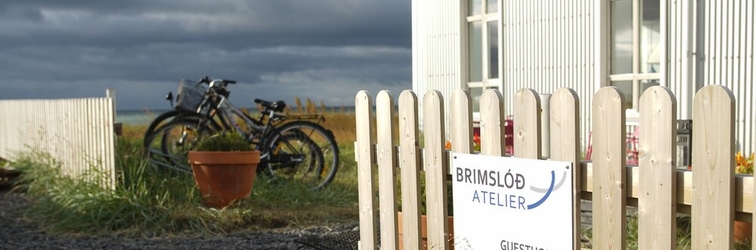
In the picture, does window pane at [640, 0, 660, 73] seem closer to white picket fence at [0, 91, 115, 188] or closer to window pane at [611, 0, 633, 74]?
window pane at [611, 0, 633, 74]

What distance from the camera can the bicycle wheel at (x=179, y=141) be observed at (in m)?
8.67

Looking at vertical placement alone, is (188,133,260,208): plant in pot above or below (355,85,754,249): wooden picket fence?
below

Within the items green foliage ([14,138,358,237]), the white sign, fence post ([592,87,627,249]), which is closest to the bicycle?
green foliage ([14,138,358,237])

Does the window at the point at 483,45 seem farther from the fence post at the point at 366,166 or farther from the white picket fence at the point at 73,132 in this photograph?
the fence post at the point at 366,166

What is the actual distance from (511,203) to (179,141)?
6.24m

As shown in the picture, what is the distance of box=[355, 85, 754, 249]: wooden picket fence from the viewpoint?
2637 millimetres

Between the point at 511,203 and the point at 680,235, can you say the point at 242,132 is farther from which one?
the point at 511,203

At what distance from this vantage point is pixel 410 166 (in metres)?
3.93

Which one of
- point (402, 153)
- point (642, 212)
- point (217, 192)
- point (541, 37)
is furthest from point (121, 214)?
point (642, 212)

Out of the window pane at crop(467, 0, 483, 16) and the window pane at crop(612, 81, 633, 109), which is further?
A: the window pane at crop(467, 0, 483, 16)

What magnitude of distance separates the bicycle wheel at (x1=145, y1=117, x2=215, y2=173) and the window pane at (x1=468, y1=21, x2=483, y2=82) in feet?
10.2

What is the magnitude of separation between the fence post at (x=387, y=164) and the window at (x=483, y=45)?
5530 millimetres

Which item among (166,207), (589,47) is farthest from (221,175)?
(589,47)

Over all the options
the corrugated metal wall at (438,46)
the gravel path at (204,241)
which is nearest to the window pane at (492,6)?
the corrugated metal wall at (438,46)
